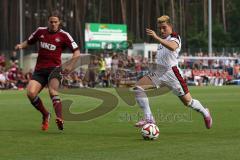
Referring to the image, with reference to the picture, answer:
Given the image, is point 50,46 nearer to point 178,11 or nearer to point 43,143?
point 43,143

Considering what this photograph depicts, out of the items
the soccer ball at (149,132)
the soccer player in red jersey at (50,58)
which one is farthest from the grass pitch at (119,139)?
the soccer player in red jersey at (50,58)

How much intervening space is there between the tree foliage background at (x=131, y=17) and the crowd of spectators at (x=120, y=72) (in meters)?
17.4

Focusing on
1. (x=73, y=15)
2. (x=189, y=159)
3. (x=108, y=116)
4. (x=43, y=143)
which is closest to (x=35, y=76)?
(x=43, y=143)

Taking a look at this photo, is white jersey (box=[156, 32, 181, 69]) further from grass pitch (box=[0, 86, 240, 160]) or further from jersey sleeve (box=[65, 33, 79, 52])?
jersey sleeve (box=[65, 33, 79, 52])

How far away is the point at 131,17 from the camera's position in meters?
69.7

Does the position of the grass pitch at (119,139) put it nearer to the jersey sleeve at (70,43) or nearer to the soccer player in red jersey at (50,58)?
the soccer player in red jersey at (50,58)

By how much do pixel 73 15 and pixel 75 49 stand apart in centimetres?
5397

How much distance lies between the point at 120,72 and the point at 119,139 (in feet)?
97.0

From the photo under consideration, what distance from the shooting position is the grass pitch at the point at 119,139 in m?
9.45

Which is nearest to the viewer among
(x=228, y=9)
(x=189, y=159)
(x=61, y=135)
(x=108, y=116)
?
(x=189, y=159)

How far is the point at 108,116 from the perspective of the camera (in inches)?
683

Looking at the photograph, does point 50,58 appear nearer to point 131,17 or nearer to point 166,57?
point 166,57

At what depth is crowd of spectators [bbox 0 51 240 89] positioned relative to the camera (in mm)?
38916

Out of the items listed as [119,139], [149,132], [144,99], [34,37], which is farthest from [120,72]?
[149,132]
